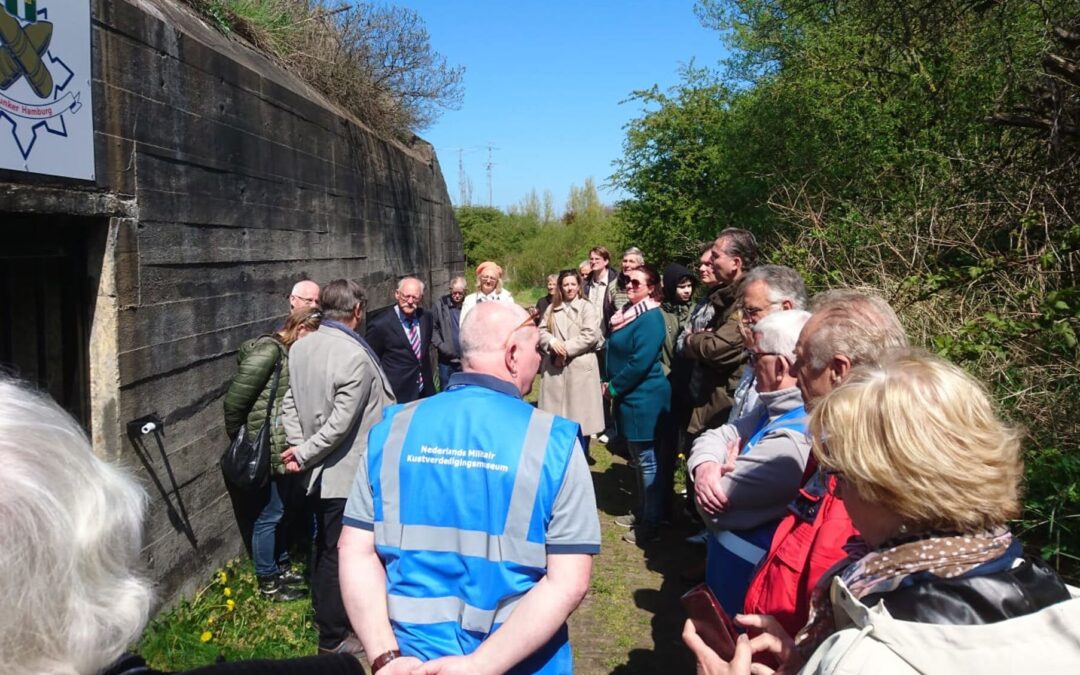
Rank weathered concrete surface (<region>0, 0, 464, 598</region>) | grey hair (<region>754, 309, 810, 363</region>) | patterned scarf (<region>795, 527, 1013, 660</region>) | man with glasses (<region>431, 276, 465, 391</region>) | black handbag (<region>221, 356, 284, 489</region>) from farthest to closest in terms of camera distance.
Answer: man with glasses (<region>431, 276, 465, 391</region>) < black handbag (<region>221, 356, 284, 489</region>) < weathered concrete surface (<region>0, 0, 464, 598</region>) < grey hair (<region>754, 309, 810, 363</region>) < patterned scarf (<region>795, 527, 1013, 660</region>)

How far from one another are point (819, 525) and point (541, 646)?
0.82 meters

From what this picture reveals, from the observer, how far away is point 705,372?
16.5 feet

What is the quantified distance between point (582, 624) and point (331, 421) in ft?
6.36

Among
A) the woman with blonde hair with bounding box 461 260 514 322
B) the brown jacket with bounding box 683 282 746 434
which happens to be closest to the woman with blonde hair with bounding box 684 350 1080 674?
the brown jacket with bounding box 683 282 746 434

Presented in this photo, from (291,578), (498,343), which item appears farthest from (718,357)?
(291,578)

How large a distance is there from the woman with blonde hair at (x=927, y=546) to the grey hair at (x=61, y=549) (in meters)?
1.25

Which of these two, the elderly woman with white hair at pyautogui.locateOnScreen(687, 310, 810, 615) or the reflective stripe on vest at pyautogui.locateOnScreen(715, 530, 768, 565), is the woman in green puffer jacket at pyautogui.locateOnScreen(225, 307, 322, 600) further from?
the reflective stripe on vest at pyautogui.locateOnScreen(715, 530, 768, 565)

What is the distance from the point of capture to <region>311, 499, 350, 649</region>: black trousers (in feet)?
12.9

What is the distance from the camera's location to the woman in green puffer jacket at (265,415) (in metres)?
4.41

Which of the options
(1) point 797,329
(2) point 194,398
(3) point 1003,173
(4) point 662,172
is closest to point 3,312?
(2) point 194,398

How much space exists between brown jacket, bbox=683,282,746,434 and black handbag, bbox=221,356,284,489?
2.54 m

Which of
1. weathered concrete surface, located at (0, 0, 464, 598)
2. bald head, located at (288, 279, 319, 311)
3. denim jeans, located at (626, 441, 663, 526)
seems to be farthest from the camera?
denim jeans, located at (626, 441, 663, 526)

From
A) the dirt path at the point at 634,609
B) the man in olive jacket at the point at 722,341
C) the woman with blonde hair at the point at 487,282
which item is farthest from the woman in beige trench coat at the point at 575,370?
the woman with blonde hair at the point at 487,282

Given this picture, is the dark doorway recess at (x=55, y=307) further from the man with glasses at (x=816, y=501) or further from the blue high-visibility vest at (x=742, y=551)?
the man with glasses at (x=816, y=501)
